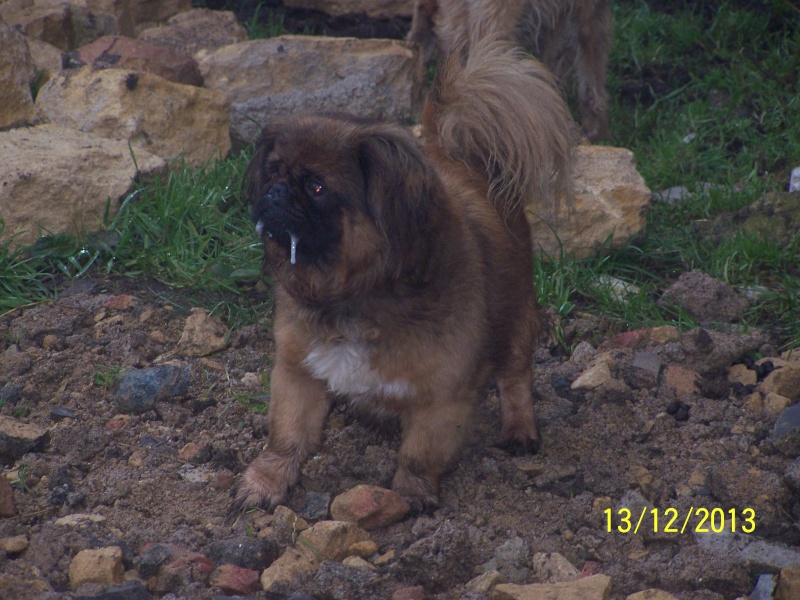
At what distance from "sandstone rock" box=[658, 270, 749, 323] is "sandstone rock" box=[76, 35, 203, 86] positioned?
9.99ft

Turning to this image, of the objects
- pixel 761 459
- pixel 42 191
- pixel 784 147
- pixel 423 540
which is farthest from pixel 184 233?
pixel 784 147

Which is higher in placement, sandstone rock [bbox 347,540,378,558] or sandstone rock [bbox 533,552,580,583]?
sandstone rock [bbox 533,552,580,583]

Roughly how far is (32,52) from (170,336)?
2.34m

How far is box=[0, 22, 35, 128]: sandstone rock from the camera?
512 centimetres

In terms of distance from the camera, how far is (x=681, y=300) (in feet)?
15.7

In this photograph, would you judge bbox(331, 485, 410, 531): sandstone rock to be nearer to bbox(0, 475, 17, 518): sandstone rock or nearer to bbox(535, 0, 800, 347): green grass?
bbox(0, 475, 17, 518): sandstone rock

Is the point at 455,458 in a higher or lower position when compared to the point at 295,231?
lower

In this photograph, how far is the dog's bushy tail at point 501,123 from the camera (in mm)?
3600

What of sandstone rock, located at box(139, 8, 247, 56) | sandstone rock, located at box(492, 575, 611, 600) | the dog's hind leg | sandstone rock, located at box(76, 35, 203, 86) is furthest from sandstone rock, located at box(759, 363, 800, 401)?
sandstone rock, located at box(139, 8, 247, 56)

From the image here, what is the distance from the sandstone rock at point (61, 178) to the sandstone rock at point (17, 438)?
4.26 ft

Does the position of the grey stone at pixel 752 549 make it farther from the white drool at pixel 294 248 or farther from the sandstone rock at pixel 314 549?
the white drool at pixel 294 248

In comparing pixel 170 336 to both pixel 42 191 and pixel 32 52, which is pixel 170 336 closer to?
pixel 42 191

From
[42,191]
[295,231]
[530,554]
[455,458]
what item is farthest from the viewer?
[42,191]

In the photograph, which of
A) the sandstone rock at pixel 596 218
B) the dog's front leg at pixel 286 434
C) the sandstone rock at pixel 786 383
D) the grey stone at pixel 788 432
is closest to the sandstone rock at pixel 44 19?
the sandstone rock at pixel 596 218
